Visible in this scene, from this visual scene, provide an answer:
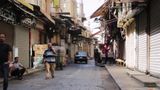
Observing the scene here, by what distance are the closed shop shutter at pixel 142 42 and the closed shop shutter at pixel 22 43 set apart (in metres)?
7.58

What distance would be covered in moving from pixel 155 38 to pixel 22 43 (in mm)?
12736

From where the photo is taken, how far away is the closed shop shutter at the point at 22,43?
29.7 m

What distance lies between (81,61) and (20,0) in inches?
1500

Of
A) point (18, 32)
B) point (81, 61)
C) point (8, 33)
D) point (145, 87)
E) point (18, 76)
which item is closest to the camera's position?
point (145, 87)

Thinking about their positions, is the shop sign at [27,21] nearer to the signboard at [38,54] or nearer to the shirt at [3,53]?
the signboard at [38,54]

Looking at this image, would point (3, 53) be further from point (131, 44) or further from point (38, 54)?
point (38, 54)

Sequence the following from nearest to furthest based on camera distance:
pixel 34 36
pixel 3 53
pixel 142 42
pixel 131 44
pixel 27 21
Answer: pixel 3 53 < pixel 142 42 < pixel 27 21 < pixel 131 44 < pixel 34 36

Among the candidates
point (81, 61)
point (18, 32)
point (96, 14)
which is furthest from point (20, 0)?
point (81, 61)

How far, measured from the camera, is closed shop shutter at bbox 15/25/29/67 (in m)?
29.7

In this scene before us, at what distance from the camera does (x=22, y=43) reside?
103 feet

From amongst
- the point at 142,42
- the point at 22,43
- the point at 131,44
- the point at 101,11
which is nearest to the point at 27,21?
the point at 22,43

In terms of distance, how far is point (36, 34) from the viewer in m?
39.0

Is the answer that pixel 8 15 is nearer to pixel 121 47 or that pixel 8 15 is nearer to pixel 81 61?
pixel 121 47

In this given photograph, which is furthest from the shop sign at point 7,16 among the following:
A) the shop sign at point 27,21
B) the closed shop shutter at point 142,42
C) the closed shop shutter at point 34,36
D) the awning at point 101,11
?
the awning at point 101,11
